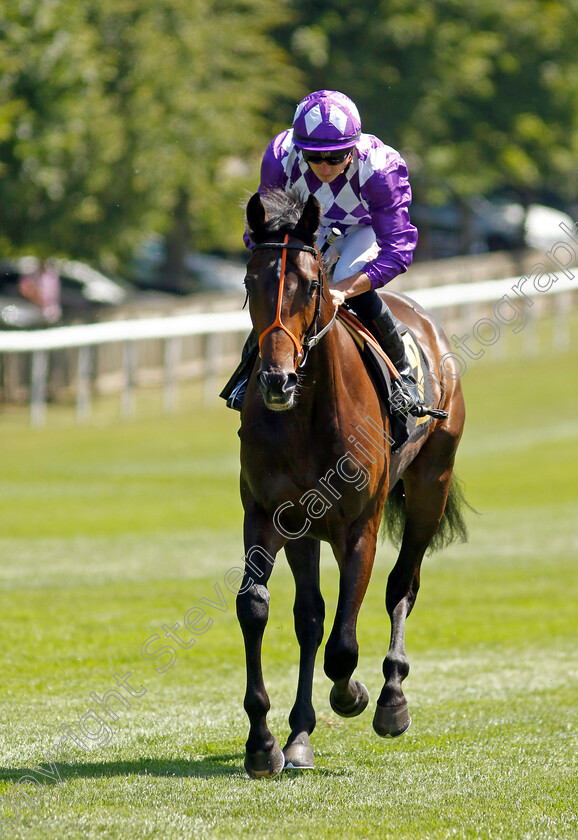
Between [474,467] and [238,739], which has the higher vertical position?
[238,739]

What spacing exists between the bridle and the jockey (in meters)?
0.32

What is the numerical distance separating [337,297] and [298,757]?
77.3 inches

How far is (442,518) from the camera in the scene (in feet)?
23.0

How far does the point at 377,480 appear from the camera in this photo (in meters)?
5.38

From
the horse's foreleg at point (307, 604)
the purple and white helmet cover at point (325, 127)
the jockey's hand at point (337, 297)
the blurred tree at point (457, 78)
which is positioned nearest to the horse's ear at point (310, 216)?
the jockey's hand at point (337, 297)

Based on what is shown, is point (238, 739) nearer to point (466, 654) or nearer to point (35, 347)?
point (466, 654)

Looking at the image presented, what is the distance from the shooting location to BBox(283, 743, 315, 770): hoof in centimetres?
522

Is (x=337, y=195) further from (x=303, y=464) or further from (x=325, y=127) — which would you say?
(x=303, y=464)

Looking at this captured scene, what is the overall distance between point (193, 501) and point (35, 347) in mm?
4061

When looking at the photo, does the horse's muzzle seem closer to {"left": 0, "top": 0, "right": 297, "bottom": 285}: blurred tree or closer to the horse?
the horse

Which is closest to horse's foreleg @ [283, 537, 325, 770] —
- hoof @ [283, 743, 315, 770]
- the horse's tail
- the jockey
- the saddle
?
hoof @ [283, 743, 315, 770]

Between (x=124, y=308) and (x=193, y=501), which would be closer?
(x=193, y=501)

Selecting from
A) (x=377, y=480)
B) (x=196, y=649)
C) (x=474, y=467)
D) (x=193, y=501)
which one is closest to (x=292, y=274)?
(x=377, y=480)

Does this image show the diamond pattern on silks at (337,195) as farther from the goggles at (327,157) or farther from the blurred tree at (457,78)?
the blurred tree at (457,78)
